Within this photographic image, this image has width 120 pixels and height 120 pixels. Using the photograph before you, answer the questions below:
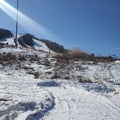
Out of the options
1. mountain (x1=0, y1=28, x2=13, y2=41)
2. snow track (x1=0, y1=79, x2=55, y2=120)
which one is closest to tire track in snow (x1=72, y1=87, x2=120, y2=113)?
snow track (x1=0, y1=79, x2=55, y2=120)

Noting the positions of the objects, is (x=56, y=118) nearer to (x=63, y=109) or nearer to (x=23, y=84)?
(x=63, y=109)

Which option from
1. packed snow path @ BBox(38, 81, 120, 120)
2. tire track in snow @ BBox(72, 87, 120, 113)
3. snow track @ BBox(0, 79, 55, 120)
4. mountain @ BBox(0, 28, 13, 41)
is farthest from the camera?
mountain @ BBox(0, 28, 13, 41)

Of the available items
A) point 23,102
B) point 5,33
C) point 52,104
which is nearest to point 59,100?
point 52,104

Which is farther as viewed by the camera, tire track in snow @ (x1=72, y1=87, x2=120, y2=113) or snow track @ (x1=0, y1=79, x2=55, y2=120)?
tire track in snow @ (x1=72, y1=87, x2=120, y2=113)

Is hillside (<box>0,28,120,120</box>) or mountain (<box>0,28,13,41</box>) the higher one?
mountain (<box>0,28,13,41</box>)

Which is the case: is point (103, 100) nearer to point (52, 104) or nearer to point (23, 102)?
point (52, 104)

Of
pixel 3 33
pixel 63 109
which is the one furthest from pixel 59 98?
pixel 3 33

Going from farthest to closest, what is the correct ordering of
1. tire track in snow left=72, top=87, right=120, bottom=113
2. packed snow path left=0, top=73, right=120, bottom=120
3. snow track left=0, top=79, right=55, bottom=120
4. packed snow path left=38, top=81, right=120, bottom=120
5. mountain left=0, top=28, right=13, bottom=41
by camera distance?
mountain left=0, top=28, right=13, bottom=41
tire track in snow left=72, top=87, right=120, bottom=113
packed snow path left=38, top=81, right=120, bottom=120
packed snow path left=0, top=73, right=120, bottom=120
snow track left=0, top=79, right=55, bottom=120

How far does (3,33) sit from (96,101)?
196 feet

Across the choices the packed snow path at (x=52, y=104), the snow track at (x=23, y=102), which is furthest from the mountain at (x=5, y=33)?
the snow track at (x=23, y=102)

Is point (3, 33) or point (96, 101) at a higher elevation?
point (3, 33)

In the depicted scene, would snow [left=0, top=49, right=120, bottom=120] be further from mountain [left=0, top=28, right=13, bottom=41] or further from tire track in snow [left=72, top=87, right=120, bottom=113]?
mountain [left=0, top=28, right=13, bottom=41]

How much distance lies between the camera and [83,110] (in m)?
8.02

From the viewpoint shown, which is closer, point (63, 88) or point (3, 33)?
point (63, 88)
